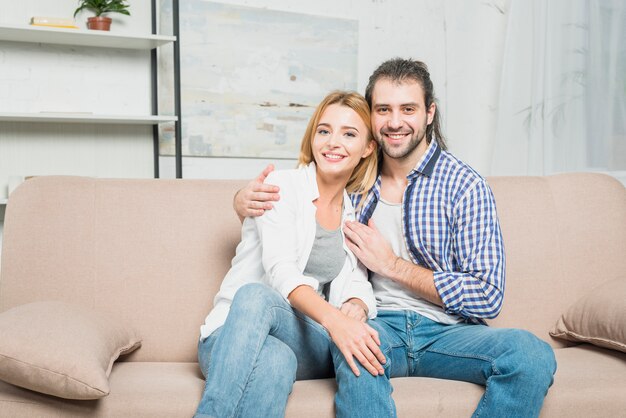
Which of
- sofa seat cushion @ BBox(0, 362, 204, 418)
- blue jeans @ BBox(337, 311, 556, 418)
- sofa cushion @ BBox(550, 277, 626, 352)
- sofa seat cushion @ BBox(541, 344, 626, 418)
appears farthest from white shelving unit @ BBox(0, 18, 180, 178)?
sofa seat cushion @ BBox(541, 344, 626, 418)

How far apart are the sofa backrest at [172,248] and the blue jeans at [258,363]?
0.42 meters

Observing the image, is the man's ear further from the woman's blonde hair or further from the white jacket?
the white jacket

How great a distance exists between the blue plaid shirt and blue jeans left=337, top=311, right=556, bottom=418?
0.09 metres

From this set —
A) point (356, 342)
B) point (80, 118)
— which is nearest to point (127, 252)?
point (356, 342)

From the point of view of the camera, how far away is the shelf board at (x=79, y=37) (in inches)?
130

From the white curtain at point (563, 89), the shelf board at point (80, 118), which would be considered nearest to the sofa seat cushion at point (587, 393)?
the white curtain at point (563, 89)

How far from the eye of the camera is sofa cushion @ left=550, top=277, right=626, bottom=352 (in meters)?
1.97

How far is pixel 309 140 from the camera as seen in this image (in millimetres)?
2057

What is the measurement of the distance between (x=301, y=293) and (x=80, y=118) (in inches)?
83.7

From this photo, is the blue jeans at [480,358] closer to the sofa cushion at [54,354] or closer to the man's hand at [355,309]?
the man's hand at [355,309]

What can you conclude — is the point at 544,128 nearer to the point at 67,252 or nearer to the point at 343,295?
the point at 343,295

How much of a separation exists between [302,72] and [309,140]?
2221 mm

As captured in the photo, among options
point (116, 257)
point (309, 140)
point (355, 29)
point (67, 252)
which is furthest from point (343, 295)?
point (355, 29)

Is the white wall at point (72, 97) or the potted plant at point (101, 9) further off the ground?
the potted plant at point (101, 9)
